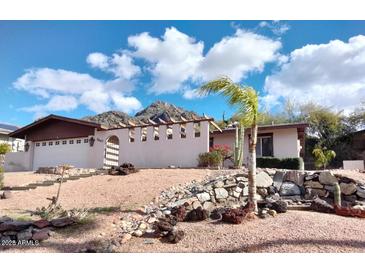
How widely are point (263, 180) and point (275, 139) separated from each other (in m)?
9.23

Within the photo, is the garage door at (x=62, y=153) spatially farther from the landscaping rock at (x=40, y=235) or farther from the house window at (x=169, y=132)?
the landscaping rock at (x=40, y=235)

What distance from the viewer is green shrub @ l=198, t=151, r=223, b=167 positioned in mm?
14922

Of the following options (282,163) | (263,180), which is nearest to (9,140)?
(282,163)

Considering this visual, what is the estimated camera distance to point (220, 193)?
9258mm

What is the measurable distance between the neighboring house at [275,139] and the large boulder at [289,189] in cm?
759

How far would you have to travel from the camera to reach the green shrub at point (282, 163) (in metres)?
15.8

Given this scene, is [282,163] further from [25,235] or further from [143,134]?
[25,235]

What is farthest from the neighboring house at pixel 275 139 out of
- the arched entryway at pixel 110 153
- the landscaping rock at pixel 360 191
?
the landscaping rock at pixel 360 191

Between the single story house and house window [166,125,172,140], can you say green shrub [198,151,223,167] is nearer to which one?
the single story house

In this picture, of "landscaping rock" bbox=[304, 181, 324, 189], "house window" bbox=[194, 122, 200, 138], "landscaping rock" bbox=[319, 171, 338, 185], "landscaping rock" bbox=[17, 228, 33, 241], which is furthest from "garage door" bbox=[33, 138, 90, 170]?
"landscaping rock" bbox=[319, 171, 338, 185]

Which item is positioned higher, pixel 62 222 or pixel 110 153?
pixel 110 153

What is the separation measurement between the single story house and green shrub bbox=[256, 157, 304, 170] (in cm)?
217

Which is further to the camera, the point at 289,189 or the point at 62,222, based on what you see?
the point at 289,189
